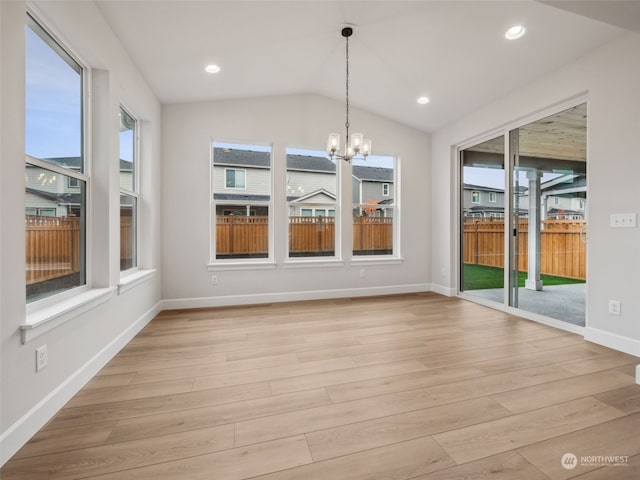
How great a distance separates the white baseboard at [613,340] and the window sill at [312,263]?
2886mm

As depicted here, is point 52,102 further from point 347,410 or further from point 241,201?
point 347,410

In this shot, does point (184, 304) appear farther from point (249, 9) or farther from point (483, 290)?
Result: point (483, 290)

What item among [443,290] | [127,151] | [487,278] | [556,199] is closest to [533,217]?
[556,199]

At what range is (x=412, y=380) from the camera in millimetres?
2082

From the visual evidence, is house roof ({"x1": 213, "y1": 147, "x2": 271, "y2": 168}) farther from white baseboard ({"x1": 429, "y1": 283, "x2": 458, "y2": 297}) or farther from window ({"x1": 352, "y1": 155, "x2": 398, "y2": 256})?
white baseboard ({"x1": 429, "y1": 283, "x2": 458, "y2": 297})

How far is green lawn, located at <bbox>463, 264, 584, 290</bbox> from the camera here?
3436mm

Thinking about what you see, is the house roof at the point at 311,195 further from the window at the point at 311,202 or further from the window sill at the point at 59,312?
the window sill at the point at 59,312

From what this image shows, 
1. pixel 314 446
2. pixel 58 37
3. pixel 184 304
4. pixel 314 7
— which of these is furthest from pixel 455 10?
pixel 184 304

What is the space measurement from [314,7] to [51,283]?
2.91 meters

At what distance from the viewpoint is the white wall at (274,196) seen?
4000 millimetres

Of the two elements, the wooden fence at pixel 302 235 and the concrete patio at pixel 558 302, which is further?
the wooden fence at pixel 302 235

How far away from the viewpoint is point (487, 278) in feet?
13.9

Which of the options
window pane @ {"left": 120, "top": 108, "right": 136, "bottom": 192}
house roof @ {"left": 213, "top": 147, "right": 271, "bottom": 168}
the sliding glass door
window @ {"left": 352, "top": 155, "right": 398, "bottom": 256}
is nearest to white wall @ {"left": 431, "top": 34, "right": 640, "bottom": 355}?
the sliding glass door
